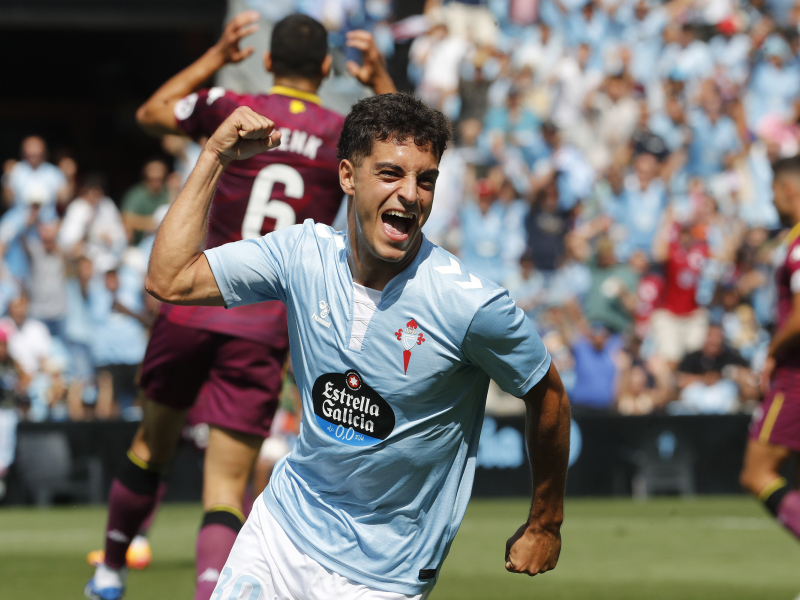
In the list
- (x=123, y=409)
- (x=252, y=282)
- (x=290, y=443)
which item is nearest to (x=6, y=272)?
(x=123, y=409)

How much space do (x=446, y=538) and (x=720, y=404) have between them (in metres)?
10.8

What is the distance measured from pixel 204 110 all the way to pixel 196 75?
33cm

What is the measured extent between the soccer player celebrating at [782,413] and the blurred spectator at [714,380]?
23.0 ft

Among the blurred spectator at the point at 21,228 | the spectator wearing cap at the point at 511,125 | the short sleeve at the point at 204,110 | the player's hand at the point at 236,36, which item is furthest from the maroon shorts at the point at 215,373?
the spectator wearing cap at the point at 511,125

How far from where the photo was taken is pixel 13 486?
12312 mm

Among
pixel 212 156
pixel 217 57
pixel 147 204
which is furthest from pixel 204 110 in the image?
pixel 147 204

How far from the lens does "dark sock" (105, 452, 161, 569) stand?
5.41 m

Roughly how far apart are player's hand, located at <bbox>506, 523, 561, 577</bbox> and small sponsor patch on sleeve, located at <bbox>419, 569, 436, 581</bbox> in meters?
0.24

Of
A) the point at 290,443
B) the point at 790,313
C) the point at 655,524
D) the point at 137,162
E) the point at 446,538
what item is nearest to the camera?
the point at 446,538

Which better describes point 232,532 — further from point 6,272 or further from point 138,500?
point 6,272

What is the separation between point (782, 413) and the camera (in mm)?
6402

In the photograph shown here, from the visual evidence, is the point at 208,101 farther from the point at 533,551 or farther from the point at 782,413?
the point at 782,413

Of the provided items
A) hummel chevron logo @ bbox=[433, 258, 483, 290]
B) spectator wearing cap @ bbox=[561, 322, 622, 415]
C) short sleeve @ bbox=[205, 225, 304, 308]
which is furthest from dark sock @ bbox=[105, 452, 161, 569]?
spectator wearing cap @ bbox=[561, 322, 622, 415]

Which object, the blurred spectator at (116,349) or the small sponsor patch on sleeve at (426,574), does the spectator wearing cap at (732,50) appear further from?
the small sponsor patch on sleeve at (426,574)
